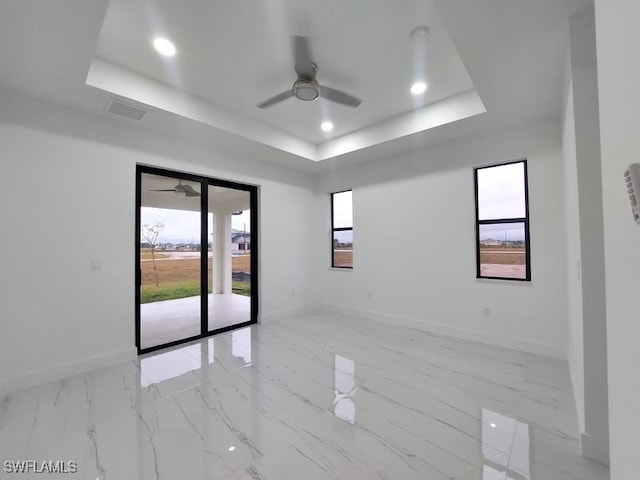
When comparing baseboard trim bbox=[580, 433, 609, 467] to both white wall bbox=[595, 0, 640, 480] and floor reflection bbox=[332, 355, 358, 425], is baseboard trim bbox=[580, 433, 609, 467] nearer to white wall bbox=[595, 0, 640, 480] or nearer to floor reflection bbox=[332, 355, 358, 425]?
white wall bbox=[595, 0, 640, 480]

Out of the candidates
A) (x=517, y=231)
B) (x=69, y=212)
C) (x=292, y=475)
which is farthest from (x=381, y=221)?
(x=69, y=212)

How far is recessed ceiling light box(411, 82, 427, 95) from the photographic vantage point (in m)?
3.01

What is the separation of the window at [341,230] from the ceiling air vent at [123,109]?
3358mm

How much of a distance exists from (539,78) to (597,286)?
6.20ft

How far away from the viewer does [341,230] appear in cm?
529

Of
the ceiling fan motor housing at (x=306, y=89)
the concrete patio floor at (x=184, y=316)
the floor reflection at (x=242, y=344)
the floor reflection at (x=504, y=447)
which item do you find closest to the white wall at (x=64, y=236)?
the concrete patio floor at (x=184, y=316)

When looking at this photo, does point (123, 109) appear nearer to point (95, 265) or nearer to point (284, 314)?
point (95, 265)

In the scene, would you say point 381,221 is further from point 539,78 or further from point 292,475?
point 292,475

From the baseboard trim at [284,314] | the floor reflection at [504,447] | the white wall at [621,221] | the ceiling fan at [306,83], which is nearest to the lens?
the white wall at [621,221]

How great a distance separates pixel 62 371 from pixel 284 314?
9.52 ft

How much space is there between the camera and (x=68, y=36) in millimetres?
1945

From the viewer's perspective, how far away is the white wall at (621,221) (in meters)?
0.66

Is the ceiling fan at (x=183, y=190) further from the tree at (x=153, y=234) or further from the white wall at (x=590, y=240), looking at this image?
the white wall at (x=590, y=240)

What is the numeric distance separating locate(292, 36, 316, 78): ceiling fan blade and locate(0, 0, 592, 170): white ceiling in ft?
0.30
